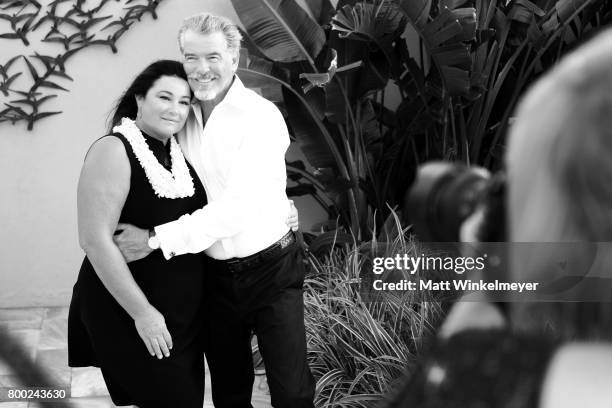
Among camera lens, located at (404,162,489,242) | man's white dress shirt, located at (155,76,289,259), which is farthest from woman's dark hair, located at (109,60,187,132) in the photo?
camera lens, located at (404,162,489,242)

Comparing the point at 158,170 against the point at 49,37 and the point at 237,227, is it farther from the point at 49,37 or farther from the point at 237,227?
the point at 49,37

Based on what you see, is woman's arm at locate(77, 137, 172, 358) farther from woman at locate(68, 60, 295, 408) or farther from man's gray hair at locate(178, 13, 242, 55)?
man's gray hair at locate(178, 13, 242, 55)

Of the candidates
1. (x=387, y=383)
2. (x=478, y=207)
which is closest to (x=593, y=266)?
(x=478, y=207)

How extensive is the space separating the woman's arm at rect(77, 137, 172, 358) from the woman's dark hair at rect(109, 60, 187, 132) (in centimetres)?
16

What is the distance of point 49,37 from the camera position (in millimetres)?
4262

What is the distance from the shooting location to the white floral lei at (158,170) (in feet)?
6.83

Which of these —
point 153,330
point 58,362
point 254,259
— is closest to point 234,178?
point 254,259

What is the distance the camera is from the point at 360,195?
3.96 metres

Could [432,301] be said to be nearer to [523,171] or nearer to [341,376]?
[341,376]

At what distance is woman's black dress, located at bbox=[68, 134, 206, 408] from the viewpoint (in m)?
2.11

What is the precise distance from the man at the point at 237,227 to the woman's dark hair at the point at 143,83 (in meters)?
0.04

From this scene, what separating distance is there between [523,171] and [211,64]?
1811 mm

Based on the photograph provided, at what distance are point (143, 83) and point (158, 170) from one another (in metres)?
0.26

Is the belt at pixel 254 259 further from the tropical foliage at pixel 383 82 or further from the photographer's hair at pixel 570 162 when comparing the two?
the photographer's hair at pixel 570 162
